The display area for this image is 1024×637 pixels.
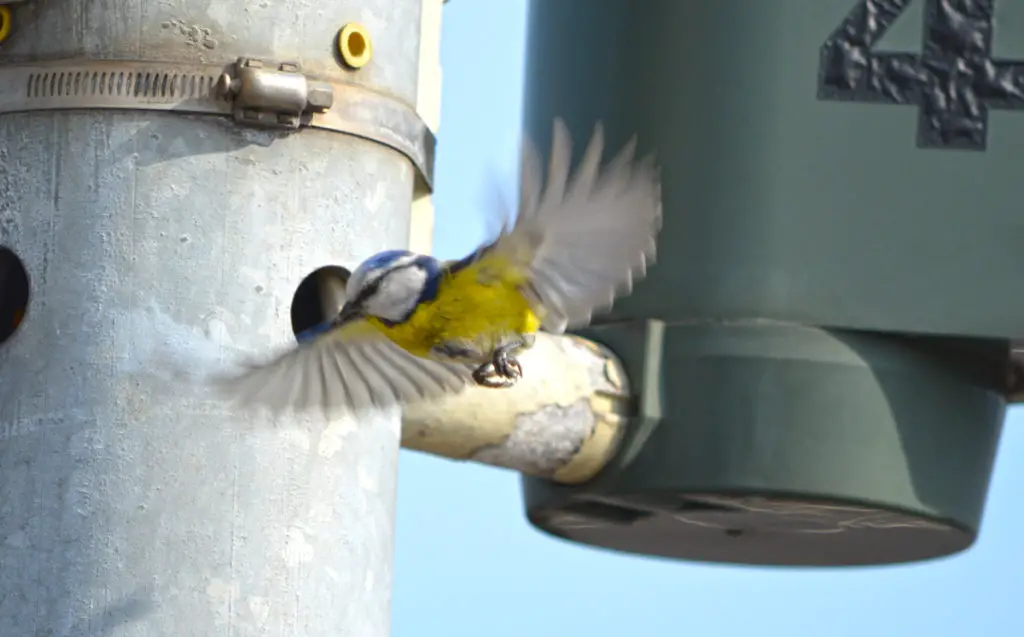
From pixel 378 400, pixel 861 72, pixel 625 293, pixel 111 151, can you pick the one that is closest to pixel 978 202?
pixel 861 72

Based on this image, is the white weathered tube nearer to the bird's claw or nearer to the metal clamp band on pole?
the bird's claw

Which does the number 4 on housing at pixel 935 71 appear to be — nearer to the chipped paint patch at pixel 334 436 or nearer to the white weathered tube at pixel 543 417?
the white weathered tube at pixel 543 417

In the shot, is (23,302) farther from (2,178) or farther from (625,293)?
(625,293)

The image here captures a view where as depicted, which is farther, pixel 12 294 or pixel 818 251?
pixel 818 251

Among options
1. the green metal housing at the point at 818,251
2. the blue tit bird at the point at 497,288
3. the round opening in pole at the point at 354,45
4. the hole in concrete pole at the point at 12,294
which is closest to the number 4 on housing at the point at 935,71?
the green metal housing at the point at 818,251

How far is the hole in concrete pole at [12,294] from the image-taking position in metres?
4.38

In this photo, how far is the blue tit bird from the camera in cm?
428

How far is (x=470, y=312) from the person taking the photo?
446 cm

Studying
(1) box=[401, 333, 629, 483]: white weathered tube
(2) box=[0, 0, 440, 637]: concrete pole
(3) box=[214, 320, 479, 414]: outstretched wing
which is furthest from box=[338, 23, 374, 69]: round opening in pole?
(1) box=[401, 333, 629, 483]: white weathered tube

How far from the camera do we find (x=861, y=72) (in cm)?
504

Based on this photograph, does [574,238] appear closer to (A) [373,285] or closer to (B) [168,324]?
(A) [373,285]

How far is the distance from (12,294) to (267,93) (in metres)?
0.59

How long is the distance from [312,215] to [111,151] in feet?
1.12

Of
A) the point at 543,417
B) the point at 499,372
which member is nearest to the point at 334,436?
the point at 499,372
